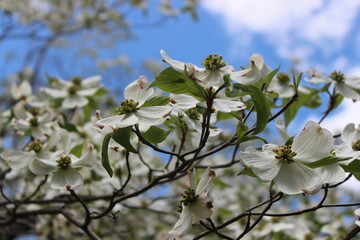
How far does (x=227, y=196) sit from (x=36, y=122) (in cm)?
171

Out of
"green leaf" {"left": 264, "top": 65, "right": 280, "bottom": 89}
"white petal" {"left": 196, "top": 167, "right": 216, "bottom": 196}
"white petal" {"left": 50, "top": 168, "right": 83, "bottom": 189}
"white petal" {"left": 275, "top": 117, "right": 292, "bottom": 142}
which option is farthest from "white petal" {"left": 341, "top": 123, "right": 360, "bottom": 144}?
"white petal" {"left": 50, "top": 168, "right": 83, "bottom": 189}

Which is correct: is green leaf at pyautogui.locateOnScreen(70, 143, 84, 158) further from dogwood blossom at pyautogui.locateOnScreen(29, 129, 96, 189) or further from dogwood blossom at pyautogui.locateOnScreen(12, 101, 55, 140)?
dogwood blossom at pyautogui.locateOnScreen(12, 101, 55, 140)

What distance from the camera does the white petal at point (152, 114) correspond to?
669mm

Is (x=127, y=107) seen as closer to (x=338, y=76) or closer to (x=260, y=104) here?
(x=260, y=104)

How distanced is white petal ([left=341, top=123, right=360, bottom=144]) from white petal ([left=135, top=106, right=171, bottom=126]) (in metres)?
0.39

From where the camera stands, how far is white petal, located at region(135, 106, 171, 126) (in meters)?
0.67

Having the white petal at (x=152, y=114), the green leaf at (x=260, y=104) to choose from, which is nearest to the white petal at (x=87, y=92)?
the white petal at (x=152, y=114)

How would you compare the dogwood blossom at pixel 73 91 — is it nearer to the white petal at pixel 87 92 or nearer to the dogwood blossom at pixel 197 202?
the white petal at pixel 87 92

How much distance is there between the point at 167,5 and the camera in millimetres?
3893

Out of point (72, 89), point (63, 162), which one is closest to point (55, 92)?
point (72, 89)

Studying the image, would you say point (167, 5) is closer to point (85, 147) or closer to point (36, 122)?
point (36, 122)

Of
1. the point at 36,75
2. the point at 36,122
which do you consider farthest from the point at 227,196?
the point at 36,75

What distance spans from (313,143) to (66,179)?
535mm

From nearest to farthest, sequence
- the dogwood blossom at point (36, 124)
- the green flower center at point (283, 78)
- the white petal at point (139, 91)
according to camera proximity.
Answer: the white petal at point (139, 91) → the green flower center at point (283, 78) → the dogwood blossom at point (36, 124)
